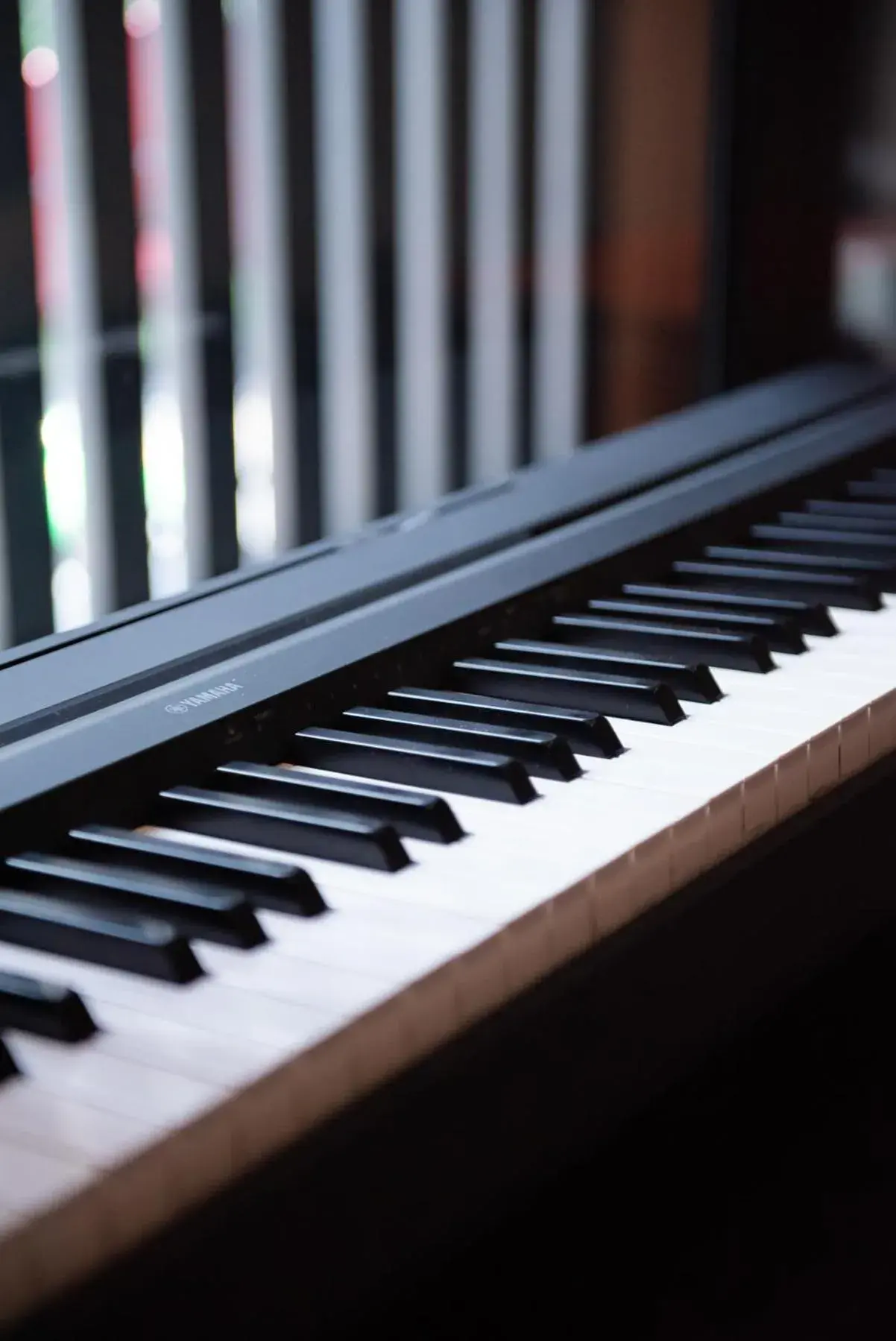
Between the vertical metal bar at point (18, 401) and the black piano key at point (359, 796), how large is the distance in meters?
0.41

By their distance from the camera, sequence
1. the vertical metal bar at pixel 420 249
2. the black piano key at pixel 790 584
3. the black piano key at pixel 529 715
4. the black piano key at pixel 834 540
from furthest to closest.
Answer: the vertical metal bar at pixel 420 249, the black piano key at pixel 834 540, the black piano key at pixel 790 584, the black piano key at pixel 529 715

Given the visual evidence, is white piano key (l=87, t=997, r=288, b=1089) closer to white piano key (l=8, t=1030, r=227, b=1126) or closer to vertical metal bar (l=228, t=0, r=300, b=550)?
white piano key (l=8, t=1030, r=227, b=1126)

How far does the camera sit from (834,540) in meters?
1.53

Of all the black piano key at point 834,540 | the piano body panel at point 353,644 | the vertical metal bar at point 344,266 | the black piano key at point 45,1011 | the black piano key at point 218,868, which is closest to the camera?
the black piano key at point 45,1011

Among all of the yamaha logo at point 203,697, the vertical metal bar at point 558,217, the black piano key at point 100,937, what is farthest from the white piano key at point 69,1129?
the vertical metal bar at point 558,217

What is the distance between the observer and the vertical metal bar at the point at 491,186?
6.22ft

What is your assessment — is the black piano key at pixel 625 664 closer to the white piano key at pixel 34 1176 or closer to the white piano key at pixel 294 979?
the white piano key at pixel 294 979

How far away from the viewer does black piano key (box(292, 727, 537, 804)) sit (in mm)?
1010

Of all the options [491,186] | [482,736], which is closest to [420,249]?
[491,186]

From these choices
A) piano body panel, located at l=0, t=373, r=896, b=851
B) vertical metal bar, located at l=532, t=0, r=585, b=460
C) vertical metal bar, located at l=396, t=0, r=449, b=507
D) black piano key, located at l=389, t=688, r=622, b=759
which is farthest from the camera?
vertical metal bar, located at l=532, t=0, r=585, b=460

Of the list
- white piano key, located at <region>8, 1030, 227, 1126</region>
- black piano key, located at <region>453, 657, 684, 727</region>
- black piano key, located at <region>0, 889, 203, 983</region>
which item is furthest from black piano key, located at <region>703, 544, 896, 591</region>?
white piano key, located at <region>8, 1030, 227, 1126</region>

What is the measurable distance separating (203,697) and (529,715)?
208 millimetres

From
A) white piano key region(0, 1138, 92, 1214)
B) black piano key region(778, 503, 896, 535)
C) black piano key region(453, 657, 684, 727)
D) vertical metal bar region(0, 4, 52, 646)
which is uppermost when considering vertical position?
vertical metal bar region(0, 4, 52, 646)

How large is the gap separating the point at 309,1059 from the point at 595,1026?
28 cm
